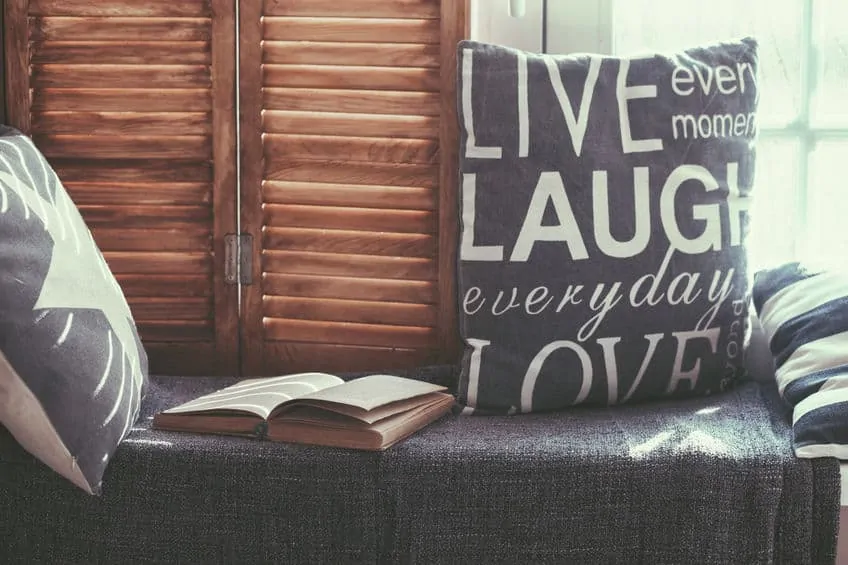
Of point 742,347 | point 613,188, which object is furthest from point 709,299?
point 613,188

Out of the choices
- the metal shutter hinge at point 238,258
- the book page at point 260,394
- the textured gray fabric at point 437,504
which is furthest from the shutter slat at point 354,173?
the textured gray fabric at point 437,504

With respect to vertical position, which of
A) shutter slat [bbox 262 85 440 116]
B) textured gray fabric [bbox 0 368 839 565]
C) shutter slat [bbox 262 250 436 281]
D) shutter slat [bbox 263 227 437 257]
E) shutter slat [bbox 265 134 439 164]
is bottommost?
textured gray fabric [bbox 0 368 839 565]

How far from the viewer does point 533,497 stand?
1284 mm

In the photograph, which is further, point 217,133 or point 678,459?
point 217,133

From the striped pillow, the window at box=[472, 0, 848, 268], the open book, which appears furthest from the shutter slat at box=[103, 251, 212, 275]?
the striped pillow

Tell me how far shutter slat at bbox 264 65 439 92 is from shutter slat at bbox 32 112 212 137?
15 centimetres

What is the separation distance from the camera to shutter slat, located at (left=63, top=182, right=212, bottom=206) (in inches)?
69.0

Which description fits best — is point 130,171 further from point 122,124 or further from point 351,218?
point 351,218

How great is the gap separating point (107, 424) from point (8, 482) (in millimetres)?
166

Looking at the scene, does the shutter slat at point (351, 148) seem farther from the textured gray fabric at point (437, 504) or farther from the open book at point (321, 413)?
the textured gray fabric at point (437, 504)

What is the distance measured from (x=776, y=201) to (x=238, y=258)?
0.99 meters

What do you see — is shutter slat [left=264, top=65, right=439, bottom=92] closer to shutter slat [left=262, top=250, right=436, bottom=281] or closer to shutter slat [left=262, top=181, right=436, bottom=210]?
shutter slat [left=262, top=181, right=436, bottom=210]

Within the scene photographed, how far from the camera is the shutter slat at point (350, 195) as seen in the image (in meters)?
1.72

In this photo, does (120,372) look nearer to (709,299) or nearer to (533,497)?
(533,497)
